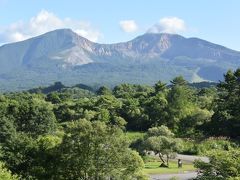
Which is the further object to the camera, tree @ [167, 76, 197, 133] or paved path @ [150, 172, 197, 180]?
tree @ [167, 76, 197, 133]

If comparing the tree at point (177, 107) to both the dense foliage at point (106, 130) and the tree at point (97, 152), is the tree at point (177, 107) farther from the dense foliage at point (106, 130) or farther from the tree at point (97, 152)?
the tree at point (97, 152)

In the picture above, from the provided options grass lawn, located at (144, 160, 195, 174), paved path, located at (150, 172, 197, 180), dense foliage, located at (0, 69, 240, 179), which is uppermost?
dense foliage, located at (0, 69, 240, 179)

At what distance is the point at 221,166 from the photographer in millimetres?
20359

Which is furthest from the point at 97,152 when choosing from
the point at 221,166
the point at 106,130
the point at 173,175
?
the point at 173,175

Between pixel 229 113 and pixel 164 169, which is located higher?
pixel 229 113

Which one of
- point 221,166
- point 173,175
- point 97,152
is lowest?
point 173,175

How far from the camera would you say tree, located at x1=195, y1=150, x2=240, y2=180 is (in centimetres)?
1997

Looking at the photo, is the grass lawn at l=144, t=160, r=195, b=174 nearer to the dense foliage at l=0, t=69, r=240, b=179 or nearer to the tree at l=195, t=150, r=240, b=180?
the dense foliage at l=0, t=69, r=240, b=179

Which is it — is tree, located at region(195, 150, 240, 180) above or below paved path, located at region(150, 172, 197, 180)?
above

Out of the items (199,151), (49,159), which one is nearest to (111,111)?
(199,151)

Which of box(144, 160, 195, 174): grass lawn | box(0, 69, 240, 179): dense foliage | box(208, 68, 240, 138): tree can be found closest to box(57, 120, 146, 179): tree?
box(0, 69, 240, 179): dense foliage

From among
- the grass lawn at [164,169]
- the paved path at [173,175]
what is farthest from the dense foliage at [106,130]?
the paved path at [173,175]

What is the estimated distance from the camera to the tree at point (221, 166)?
1997 cm

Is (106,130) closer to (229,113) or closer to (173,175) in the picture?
(173,175)
